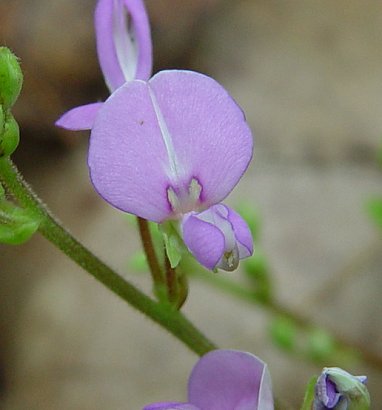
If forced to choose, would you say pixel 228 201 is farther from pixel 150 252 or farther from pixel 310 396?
pixel 310 396

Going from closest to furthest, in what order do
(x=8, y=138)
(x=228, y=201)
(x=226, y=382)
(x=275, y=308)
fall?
1. (x=8, y=138)
2. (x=226, y=382)
3. (x=275, y=308)
4. (x=228, y=201)

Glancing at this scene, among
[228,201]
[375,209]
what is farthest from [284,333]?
[228,201]

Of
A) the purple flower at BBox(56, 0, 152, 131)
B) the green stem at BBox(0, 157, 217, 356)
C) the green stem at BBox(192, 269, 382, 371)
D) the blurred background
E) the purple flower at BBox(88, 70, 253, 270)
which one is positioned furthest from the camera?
the blurred background

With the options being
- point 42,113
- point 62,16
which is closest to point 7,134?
point 42,113

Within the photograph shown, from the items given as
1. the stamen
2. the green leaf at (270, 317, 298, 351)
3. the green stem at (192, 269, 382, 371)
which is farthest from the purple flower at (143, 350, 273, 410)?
the green leaf at (270, 317, 298, 351)

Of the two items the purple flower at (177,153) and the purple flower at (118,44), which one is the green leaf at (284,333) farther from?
the purple flower at (177,153)

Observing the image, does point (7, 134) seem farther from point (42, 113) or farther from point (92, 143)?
point (42, 113)

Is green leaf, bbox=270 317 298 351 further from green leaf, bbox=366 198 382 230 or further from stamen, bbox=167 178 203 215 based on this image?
stamen, bbox=167 178 203 215
